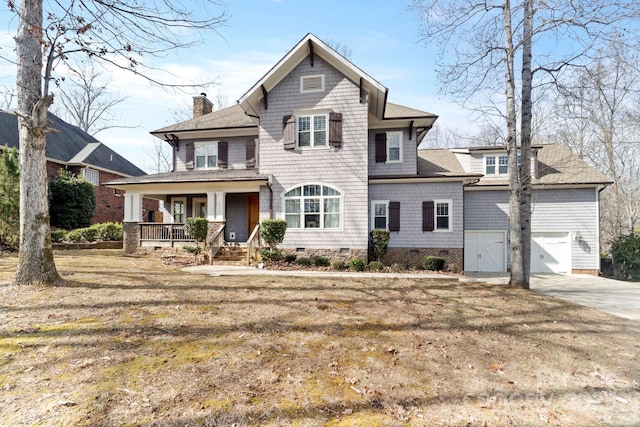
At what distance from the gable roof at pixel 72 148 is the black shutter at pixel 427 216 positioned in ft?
73.1

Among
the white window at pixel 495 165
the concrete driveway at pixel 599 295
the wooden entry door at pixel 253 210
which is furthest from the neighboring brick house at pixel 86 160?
the concrete driveway at pixel 599 295

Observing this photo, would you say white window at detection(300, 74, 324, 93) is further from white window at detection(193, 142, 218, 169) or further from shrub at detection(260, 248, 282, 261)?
shrub at detection(260, 248, 282, 261)

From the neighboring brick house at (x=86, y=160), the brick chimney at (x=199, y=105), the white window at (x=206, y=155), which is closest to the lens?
the white window at (x=206, y=155)

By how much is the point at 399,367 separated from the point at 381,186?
34.9 feet

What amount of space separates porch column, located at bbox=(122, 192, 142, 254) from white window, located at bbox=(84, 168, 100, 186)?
1171cm

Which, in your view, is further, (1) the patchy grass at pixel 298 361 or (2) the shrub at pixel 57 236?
(2) the shrub at pixel 57 236

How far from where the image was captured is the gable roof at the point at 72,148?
20.7 m

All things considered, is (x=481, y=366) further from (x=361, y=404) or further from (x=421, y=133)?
(x=421, y=133)

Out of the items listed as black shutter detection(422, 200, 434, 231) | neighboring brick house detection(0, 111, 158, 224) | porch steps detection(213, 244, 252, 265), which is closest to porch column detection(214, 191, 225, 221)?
porch steps detection(213, 244, 252, 265)

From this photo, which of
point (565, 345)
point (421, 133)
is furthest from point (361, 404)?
point (421, 133)

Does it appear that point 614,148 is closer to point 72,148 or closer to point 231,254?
point 231,254

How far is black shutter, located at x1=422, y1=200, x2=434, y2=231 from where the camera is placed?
43.9 ft

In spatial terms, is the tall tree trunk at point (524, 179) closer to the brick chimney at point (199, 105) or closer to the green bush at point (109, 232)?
the brick chimney at point (199, 105)

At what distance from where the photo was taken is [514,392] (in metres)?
3.43
